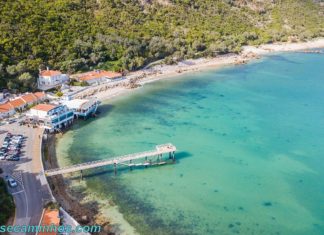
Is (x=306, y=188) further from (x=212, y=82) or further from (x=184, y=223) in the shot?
(x=212, y=82)

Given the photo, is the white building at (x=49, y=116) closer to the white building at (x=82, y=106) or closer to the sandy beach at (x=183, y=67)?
the white building at (x=82, y=106)

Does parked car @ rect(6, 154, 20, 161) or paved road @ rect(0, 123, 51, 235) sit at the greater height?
parked car @ rect(6, 154, 20, 161)

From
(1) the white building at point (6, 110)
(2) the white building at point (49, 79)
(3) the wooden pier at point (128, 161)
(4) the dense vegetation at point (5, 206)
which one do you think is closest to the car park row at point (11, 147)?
(3) the wooden pier at point (128, 161)

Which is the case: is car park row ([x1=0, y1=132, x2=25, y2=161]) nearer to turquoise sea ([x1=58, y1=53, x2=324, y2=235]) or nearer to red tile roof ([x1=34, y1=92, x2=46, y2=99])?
turquoise sea ([x1=58, y1=53, x2=324, y2=235])

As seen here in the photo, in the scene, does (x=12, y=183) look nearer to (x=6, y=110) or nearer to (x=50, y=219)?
(x=50, y=219)

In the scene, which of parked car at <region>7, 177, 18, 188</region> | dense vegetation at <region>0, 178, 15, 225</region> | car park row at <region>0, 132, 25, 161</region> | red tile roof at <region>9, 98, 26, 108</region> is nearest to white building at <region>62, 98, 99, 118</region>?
red tile roof at <region>9, 98, 26, 108</region>

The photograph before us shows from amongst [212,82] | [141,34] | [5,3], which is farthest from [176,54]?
[5,3]
